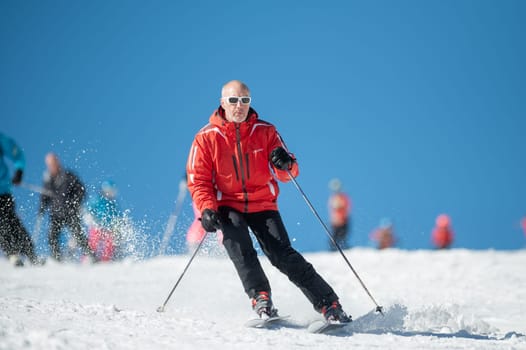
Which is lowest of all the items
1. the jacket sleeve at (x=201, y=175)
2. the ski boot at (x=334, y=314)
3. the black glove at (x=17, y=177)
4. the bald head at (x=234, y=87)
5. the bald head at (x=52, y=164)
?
the ski boot at (x=334, y=314)

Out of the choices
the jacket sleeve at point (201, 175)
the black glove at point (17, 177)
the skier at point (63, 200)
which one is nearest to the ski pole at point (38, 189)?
the skier at point (63, 200)

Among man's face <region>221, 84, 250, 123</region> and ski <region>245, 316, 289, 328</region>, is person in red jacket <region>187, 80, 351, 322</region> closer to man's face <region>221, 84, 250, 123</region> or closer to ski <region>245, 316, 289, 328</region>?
man's face <region>221, 84, 250, 123</region>

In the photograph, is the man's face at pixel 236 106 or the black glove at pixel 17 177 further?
the black glove at pixel 17 177

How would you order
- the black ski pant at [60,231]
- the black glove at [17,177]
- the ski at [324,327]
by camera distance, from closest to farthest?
the ski at [324,327] < the black glove at [17,177] < the black ski pant at [60,231]

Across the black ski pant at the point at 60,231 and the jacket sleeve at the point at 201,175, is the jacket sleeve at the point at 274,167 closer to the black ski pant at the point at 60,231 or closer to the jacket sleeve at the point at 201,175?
the jacket sleeve at the point at 201,175

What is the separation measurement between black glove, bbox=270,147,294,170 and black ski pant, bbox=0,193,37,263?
4.79 m

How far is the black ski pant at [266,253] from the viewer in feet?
13.7

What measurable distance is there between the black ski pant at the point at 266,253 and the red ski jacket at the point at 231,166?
0.39ft

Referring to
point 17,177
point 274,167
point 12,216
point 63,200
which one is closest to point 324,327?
point 274,167

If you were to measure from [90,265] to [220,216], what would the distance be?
5661 mm

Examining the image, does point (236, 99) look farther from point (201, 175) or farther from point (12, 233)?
point (12, 233)

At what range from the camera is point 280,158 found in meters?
4.31

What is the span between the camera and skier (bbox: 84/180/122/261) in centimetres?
998

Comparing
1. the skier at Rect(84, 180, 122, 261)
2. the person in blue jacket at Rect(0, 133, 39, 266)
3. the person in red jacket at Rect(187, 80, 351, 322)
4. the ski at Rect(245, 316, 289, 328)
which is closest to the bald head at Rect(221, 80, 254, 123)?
the person in red jacket at Rect(187, 80, 351, 322)
